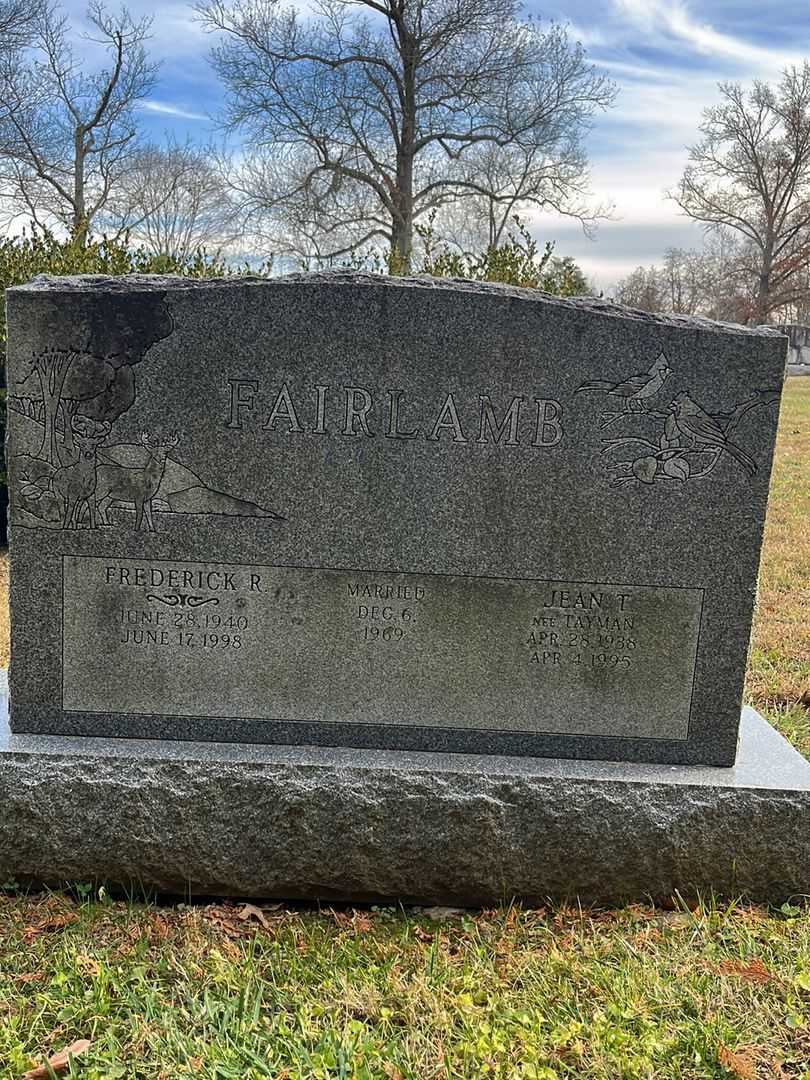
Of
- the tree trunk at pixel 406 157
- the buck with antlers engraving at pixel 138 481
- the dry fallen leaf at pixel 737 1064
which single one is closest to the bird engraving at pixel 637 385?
the buck with antlers engraving at pixel 138 481

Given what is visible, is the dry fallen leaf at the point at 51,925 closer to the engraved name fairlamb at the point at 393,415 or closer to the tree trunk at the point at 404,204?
the engraved name fairlamb at the point at 393,415

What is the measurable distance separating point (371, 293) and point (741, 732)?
6.66 ft

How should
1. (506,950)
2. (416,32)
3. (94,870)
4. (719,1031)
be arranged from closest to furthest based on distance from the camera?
1. (719,1031)
2. (506,950)
3. (94,870)
4. (416,32)

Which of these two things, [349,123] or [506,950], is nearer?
[506,950]

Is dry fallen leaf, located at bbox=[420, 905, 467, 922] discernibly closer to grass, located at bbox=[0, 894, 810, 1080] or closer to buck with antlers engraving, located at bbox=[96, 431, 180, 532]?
grass, located at bbox=[0, 894, 810, 1080]

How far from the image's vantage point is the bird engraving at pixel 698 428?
2.92 m

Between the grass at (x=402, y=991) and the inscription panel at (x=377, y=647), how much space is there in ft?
2.04

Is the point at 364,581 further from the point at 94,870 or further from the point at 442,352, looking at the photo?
the point at 94,870

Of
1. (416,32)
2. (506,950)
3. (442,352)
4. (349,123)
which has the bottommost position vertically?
(506,950)

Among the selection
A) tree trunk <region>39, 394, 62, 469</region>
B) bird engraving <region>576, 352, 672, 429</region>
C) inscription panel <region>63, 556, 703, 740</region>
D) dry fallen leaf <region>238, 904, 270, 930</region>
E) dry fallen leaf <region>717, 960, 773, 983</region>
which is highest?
bird engraving <region>576, 352, 672, 429</region>

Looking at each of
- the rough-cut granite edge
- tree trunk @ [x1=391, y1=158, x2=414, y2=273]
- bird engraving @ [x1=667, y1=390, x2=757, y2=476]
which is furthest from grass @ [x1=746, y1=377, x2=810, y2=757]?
tree trunk @ [x1=391, y1=158, x2=414, y2=273]

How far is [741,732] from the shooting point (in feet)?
11.0

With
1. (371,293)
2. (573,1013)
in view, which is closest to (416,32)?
(371,293)

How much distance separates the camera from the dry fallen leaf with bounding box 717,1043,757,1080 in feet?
7.37
